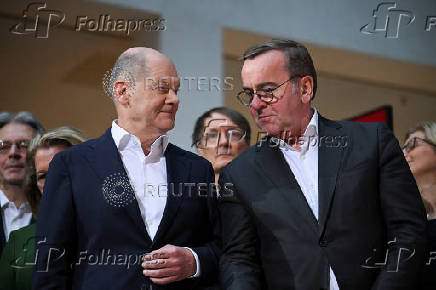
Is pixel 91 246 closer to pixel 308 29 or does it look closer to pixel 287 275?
pixel 287 275

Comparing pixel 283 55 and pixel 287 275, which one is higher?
pixel 283 55

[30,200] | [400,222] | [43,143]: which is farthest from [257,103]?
[30,200]

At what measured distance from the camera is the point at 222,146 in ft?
10.9

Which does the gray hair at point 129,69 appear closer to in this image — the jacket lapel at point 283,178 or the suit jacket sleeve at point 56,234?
the suit jacket sleeve at point 56,234

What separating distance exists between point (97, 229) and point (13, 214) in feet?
4.38

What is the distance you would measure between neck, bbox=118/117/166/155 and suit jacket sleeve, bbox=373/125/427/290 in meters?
0.85

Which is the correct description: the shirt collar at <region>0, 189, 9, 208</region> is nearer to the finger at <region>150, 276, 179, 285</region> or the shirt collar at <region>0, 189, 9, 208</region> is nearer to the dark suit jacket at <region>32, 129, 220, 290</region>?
the dark suit jacket at <region>32, 129, 220, 290</region>

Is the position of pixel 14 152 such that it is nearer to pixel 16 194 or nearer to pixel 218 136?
pixel 16 194

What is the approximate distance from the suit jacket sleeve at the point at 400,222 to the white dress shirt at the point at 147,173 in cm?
69

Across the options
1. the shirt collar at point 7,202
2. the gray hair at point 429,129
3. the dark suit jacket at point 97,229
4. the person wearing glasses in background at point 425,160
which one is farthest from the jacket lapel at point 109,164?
the gray hair at point 429,129

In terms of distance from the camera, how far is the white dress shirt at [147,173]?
2186 millimetres

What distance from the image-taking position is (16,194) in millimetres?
3291

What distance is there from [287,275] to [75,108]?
3.85 metres

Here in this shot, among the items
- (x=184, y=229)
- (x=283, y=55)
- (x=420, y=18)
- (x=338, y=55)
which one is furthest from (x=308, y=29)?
(x=184, y=229)
